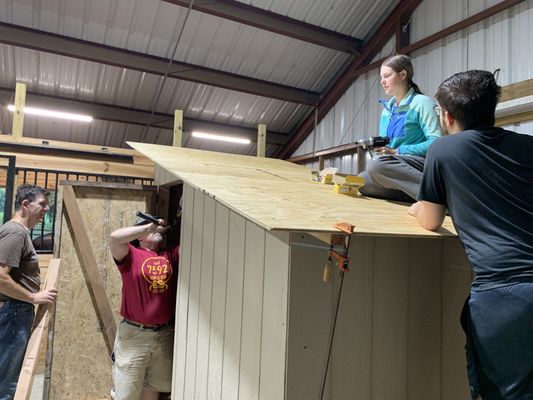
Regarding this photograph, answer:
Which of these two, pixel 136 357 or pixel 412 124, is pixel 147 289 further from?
pixel 412 124

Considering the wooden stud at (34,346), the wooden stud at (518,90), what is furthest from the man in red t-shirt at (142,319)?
the wooden stud at (518,90)

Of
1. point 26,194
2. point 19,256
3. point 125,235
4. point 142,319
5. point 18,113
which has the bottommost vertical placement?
point 142,319

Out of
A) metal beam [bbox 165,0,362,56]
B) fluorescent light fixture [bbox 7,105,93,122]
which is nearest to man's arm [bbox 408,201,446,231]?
metal beam [bbox 165,0,362,56]

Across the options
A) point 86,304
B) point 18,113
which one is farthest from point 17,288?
point 18,113

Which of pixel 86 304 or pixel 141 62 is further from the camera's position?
pixel 141 62

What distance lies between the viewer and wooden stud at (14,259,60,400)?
2.22 meters

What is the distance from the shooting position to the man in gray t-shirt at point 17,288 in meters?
3.06

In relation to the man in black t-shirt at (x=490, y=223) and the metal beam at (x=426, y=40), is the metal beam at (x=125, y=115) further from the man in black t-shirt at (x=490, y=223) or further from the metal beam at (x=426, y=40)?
the man in black t-shirt at (x=490, y=223)

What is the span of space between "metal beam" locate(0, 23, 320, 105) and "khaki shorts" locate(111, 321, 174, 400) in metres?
4.30

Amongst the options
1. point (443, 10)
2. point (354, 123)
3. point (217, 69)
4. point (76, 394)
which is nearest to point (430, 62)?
point (443, 10)

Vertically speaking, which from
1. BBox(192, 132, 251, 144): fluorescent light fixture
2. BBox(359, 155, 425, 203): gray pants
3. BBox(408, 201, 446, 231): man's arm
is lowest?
BBox(408, 201, 446, 231): man's arm

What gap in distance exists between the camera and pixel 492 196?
4.06ft

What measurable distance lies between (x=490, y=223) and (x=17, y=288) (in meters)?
3.32

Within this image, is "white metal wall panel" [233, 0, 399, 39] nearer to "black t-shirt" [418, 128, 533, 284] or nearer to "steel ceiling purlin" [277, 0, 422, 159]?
"steel ceiling purlin" [277, 0, 422, 159]
